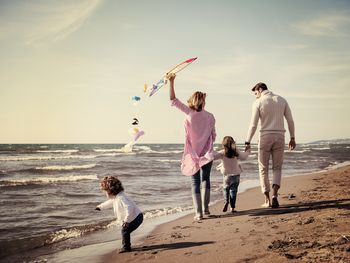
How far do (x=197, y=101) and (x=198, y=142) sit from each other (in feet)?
2.07

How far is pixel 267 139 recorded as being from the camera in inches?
216

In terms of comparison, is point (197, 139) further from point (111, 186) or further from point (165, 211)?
point (165, 211)

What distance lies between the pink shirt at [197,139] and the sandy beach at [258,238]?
887mm

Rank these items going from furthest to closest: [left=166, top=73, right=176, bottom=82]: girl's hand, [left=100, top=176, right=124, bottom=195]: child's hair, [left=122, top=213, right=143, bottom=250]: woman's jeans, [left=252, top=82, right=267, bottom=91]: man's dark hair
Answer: [left=252, top=82, right=267, bottom=91]: man's dark hair
[left=166, top=73, right=176, bottom=82]: girl's hand
[left=100, top=176, right=124, bottom=195]: child's hair
[left=122, top=213, right=143, bottom=250]: woman's jeans

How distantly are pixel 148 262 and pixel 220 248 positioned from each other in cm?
78

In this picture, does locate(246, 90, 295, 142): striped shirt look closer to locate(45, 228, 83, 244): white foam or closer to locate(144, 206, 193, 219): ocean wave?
locate(144, 206, 193, 219): ocean wave

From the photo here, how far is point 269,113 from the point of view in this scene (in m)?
5.47

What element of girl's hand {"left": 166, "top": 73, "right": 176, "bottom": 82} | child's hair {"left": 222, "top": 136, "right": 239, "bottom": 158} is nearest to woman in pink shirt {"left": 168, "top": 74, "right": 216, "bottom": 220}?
girl's hand {"left": 166, "top": 73, "right": 176, "bottom": 82}

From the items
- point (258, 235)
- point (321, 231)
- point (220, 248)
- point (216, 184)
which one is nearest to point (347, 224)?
point (321, 231)

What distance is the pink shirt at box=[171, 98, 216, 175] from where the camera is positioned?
520 centimetres

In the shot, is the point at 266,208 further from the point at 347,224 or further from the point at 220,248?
the point at 220,248

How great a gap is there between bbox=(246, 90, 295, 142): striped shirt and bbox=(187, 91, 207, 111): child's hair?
0.95 m

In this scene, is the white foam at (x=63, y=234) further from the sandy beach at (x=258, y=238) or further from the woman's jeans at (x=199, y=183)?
the woman's jeans at (x=199, y=183)

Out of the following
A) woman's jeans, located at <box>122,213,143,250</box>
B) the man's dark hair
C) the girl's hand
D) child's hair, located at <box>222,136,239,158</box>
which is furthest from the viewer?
child's hair, located at <box>222,136,239,158</box>
